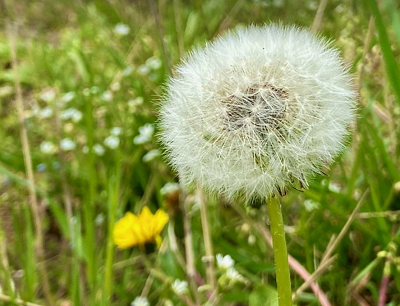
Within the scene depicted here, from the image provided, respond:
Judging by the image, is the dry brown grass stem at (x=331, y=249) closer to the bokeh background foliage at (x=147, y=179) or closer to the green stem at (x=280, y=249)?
the bokeh background foliage at (x=147, y=179)

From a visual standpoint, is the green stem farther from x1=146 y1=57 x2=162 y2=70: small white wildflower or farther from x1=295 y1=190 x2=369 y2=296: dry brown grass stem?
x1=146 y1=57 x2=162 y2=70: small white wildflower

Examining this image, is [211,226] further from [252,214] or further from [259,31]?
[259,31]

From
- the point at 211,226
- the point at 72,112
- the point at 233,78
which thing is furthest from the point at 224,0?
the point at 233,78

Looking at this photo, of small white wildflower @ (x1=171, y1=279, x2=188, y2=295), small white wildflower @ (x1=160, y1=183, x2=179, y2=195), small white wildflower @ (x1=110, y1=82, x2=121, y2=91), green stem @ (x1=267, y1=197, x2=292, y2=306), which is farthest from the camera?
small white wildflower @ (x1=110, y1=82, x2=121, y2=91)

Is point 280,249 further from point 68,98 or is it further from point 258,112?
point 68,98

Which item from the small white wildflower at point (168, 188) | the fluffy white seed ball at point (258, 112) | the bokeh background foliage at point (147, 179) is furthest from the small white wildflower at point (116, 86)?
the fluffy white seed ball at point (258, 112)

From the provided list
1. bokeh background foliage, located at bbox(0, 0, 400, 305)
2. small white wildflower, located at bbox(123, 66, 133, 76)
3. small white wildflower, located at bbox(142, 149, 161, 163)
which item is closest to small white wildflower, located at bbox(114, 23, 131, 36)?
bokeh background foliage, located at bbox(0, 0, 400, 305)

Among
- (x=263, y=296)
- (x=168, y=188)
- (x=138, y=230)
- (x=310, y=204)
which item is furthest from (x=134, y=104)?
(x=263, y=296)
